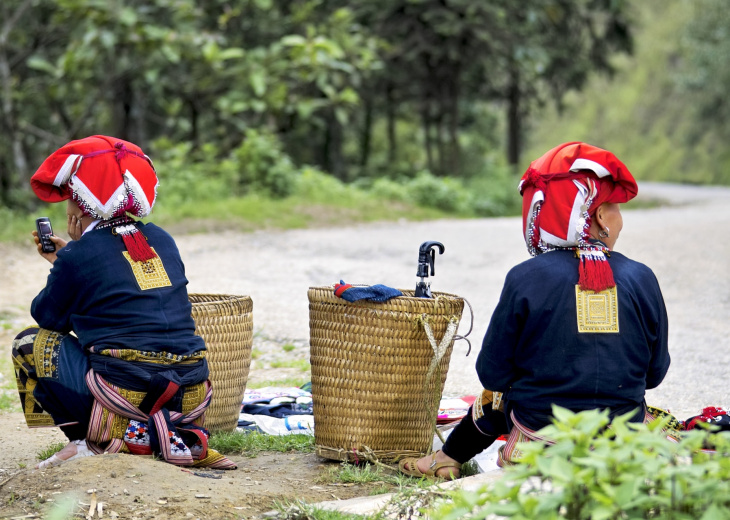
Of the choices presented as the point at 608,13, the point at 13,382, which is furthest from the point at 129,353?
the point at 608,13

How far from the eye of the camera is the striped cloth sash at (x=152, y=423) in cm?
329

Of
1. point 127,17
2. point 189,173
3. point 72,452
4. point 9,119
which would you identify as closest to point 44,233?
point 72,452

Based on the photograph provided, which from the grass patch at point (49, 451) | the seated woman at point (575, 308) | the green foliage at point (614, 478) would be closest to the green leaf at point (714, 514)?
the green foliage at point (614, 478)

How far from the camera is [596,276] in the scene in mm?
2891

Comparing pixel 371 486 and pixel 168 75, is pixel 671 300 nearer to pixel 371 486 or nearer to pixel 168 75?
pixel 371 486

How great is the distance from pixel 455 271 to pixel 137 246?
5792 mm

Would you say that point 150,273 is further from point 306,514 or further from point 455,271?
point 455,271

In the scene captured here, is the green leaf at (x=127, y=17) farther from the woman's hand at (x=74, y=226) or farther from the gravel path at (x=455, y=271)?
the woman's hand at (x=74, y=226)

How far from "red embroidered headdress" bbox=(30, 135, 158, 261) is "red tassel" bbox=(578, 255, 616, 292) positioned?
1624 mm

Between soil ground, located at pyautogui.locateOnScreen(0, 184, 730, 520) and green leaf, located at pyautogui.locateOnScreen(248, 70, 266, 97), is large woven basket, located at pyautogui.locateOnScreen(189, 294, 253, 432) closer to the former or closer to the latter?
soil ground, located at pyautogui.locateOnScreen(0, 184, 730, 520)

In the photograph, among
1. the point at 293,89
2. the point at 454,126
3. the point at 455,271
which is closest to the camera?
the point at 455,271

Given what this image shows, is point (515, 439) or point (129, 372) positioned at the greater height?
point (129, 372)

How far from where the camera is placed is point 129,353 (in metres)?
3.29

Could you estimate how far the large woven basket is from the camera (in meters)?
3.85
